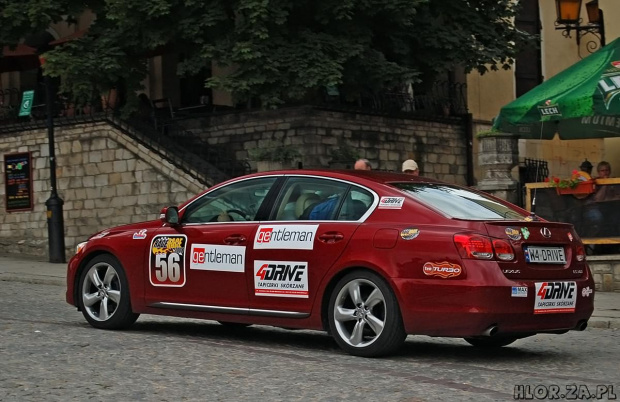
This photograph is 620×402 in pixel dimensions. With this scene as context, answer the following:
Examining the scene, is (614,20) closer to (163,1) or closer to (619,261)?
(163,1)

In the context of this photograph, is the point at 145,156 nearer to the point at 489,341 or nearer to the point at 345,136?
the point at 345,136

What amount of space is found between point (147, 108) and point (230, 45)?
16.2 ft

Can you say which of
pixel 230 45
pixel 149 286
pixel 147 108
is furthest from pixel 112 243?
pixel 147 108

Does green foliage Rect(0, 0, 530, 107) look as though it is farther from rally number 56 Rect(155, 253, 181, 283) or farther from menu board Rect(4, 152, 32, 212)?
rally number 56 Rect(155, 253, 181, 283)

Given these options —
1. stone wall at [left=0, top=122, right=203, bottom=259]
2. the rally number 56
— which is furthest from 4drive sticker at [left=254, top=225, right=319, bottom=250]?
stone wall at [left=0, top=122, right=203, bottom=259]

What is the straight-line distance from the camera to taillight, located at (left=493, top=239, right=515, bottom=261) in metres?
9.04

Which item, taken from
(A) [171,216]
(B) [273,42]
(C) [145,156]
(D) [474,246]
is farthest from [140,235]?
(C) [145,156]

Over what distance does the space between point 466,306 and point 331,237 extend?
1312mm

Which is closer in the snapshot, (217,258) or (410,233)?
(410,233)

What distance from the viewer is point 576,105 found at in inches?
672

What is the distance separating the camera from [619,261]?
658 inches

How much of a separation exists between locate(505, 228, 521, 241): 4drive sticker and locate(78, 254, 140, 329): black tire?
365cm

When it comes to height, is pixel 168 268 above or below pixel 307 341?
above

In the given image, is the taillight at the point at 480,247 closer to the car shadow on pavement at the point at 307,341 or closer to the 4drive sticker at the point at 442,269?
the 4drive sticker at the point at 442,269
